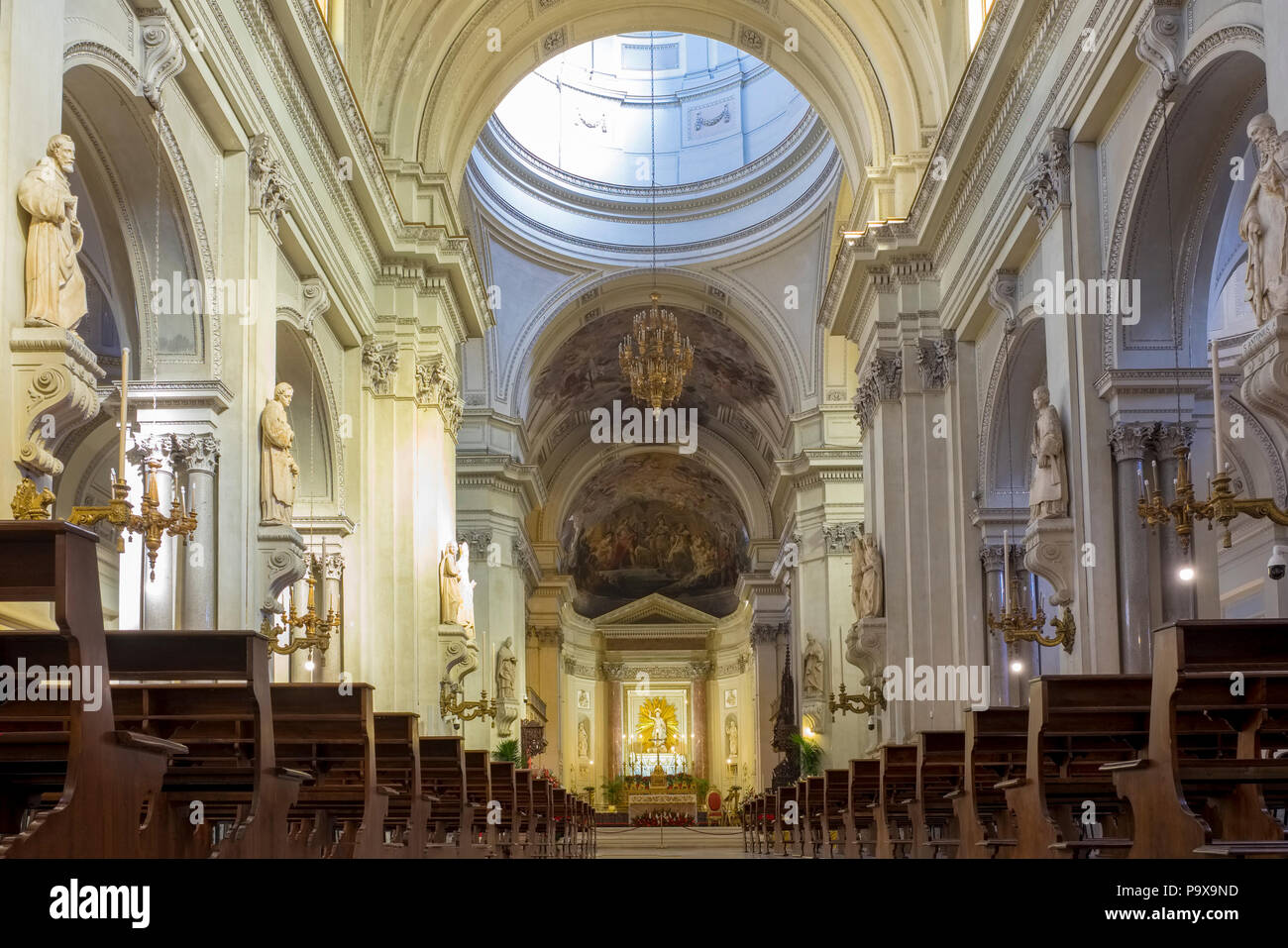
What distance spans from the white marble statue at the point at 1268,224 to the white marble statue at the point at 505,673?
70.5ft

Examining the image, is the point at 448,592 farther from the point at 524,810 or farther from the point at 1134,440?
the point at 1134,440

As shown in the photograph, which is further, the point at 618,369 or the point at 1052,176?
the point at 618,369

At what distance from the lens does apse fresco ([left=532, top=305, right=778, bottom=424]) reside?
32.9 m

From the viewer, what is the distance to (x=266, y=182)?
12656 millimetres

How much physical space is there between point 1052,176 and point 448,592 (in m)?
9.39

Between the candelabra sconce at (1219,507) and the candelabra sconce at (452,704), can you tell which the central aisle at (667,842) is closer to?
the candelabra sconce at (452,704)

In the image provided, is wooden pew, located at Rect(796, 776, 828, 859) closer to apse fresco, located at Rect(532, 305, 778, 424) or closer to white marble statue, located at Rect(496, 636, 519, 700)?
white marble statue, located at Rect(496, 636, 519, 700)

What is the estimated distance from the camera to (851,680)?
25.4 meters

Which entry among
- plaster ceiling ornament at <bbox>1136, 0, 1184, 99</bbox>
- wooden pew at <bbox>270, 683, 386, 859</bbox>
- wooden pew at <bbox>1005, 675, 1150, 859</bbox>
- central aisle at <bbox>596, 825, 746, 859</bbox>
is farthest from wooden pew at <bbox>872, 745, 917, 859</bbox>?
central aisle at <bbox>596, 825, 746, 859</bbox>

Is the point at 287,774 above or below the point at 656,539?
below

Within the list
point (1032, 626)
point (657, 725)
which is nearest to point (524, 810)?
point (1032, 626)

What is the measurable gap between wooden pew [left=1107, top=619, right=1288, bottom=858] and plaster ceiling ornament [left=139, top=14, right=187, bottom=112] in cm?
778

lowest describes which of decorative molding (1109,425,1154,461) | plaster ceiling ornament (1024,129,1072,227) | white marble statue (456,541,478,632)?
white marble statue (456,541,478,632)
